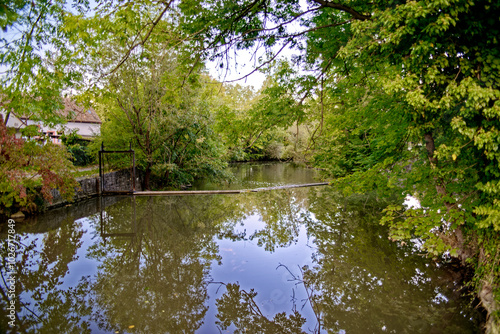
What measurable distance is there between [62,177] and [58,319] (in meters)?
5.64

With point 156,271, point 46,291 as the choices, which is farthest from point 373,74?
point 46,291

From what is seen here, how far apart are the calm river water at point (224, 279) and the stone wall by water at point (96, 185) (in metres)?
1.38

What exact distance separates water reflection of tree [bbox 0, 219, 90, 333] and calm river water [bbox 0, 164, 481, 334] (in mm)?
16

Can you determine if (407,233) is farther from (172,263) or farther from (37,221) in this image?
(37,221)

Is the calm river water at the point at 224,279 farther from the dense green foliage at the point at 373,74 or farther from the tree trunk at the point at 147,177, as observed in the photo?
the tree trunk at the point at 147,177

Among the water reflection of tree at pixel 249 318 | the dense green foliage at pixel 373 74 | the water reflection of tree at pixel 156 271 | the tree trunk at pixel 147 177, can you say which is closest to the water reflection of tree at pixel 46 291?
the water reflection of tree at pixel 156 271

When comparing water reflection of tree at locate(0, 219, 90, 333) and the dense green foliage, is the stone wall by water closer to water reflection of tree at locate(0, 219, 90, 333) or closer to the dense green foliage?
Answer: water reflection of tree at locate(0, 219, 90, 333)

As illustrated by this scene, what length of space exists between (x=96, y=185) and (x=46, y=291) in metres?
8.14

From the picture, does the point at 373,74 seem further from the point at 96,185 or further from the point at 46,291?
the point at 96,185

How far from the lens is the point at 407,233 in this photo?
3.78 meters

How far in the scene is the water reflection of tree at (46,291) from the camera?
3432mm

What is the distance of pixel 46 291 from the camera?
13.9 ft

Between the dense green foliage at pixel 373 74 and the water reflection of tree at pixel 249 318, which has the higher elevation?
the dense green foliage at pixel 373 74

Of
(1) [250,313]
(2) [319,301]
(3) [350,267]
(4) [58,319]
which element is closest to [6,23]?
(4) [58,319]
